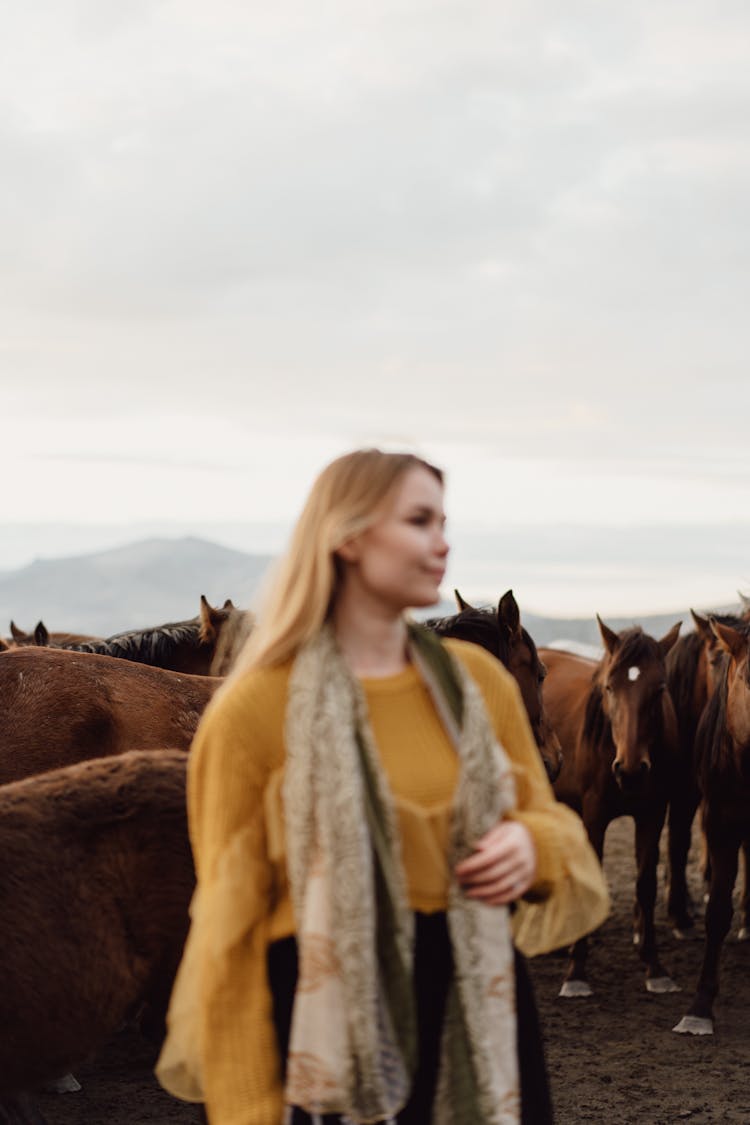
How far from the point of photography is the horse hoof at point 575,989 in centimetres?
713

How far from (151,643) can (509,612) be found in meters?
2.16

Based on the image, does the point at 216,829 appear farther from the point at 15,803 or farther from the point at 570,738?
the point at 570,738

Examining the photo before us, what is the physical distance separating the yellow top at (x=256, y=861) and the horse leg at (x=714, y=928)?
465cm

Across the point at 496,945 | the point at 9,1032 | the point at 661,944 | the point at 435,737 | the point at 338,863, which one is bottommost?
the point at 661,944

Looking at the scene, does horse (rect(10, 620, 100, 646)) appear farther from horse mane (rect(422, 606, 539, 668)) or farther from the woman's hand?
the woman's hand

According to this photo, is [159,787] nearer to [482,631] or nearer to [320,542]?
[320,542]

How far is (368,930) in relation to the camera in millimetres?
1912

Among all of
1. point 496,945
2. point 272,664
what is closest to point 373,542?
point 272,664

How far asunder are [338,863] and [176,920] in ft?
5.41

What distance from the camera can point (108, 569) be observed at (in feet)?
198

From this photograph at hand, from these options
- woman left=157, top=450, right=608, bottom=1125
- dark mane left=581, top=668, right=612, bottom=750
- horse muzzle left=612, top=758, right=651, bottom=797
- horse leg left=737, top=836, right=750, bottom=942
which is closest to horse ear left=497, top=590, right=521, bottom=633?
horse muzzle left=612, top=758, right=651, bottom=797

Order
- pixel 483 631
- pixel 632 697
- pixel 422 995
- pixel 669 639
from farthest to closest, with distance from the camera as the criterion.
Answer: pixel 669 639 → pixel 632 697 → pixel 483 631 → pixel 422 995

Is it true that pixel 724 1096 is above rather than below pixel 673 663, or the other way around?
below

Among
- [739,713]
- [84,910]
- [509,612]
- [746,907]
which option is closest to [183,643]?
[509,612]
